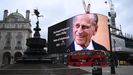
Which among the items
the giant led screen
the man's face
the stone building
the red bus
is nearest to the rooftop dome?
the stone building

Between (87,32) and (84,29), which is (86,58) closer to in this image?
(87,32)

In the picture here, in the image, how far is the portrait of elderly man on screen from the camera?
92688mm

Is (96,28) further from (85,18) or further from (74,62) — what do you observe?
(74,62)

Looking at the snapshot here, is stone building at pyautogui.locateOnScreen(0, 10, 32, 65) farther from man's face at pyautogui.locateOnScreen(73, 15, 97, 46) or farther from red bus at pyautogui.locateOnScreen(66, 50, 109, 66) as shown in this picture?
red bus at pyautogui.locateOnScreen(66, 50, 109, 66)

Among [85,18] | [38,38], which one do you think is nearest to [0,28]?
[85,18]

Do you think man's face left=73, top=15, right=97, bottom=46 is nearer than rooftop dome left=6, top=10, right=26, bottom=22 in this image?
Yes

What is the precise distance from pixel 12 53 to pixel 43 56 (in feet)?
294

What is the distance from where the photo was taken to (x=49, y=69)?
1723 cm

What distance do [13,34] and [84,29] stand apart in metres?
35.5

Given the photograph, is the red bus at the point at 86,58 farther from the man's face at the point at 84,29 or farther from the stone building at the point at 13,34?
the stone building at the point at 13,34

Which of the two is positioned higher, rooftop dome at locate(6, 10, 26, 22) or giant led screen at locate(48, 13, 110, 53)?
rooftop dome at locate(6, 10, 26, 22)

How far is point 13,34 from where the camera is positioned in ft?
358

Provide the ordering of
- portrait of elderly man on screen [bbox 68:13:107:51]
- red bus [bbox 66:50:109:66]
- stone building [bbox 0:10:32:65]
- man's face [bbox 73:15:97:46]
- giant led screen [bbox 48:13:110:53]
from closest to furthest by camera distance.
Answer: red bus [bbox 66:50:109:66] → giant led screen [bbox 48:13:110:53] → portrait of elderly man on screen [bbox 68:13:107:51] → man's face [bbox 73:15:97:46] → stone building [bbox 0:10:32:65]

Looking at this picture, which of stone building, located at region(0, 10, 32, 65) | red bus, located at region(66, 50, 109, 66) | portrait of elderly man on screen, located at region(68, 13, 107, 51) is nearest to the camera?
red bus, located at region(66, 50, 109, 66)
